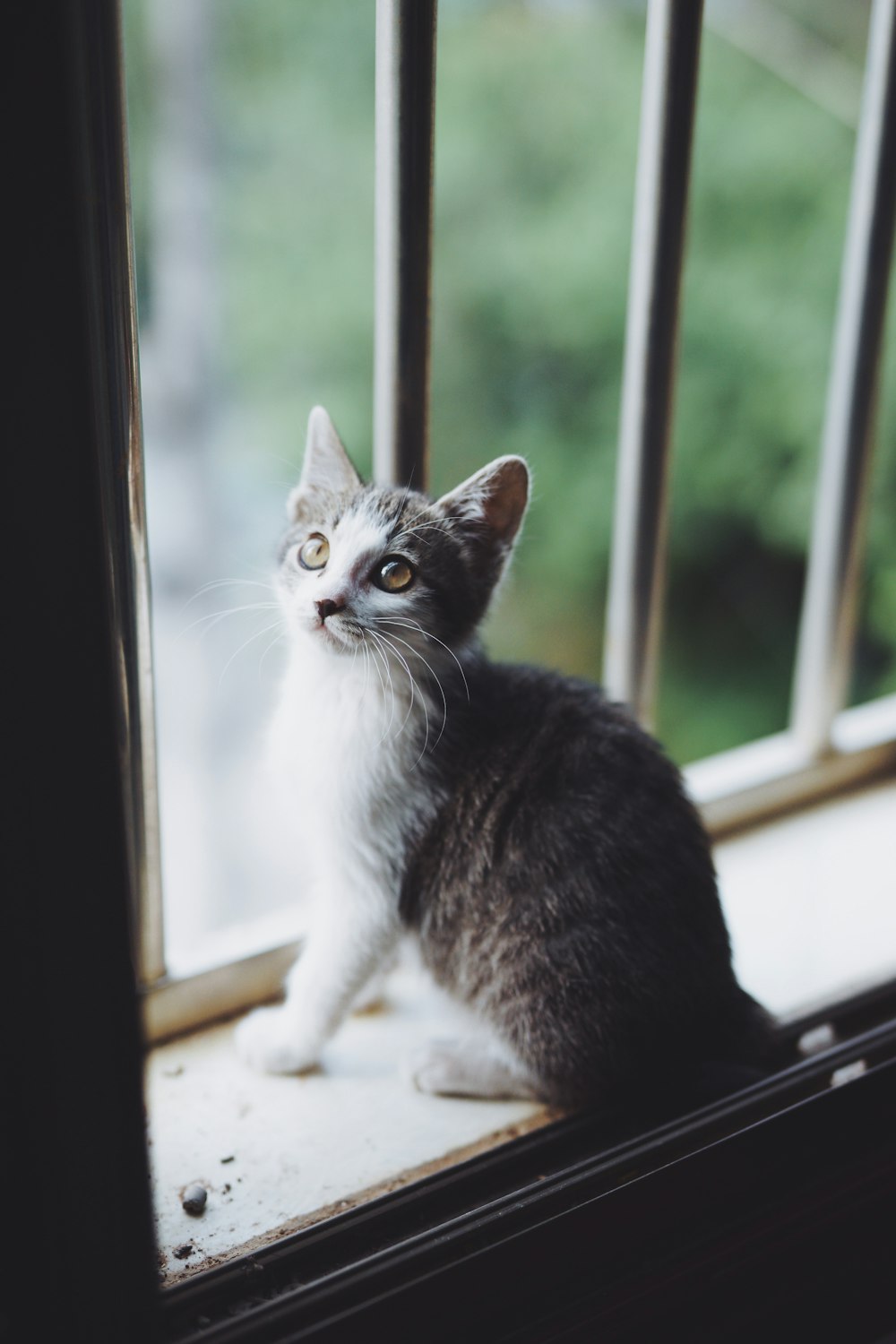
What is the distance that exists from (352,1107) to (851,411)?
1.05 metres

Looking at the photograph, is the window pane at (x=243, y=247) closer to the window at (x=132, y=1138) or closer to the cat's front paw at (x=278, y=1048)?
the cat's front paw at (x=278, y=1048)

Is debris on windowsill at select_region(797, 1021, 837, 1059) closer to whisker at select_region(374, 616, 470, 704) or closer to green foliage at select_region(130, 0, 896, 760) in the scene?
whisker at select_region(374, 616, 470, 704)

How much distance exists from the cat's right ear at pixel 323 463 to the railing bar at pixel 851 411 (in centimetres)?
73

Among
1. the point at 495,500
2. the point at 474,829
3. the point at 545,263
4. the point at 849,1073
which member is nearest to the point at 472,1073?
the point at 474,829

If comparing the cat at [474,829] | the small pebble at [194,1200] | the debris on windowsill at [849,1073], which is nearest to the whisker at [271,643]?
the cat at [474,829]

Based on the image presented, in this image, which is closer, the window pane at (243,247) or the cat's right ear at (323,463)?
the cat's right ear at (323,463)

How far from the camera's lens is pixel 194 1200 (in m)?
0.92

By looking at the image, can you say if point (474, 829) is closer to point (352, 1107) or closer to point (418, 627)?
point (418, 627)

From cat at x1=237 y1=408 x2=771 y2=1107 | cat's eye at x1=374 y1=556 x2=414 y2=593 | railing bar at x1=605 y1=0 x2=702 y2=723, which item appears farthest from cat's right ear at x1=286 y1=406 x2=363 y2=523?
railing bar at x1=605 y1=0 x2=702 y2=723

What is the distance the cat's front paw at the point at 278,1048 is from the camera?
3.51 feet

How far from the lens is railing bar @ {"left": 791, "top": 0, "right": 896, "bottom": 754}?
1271mm

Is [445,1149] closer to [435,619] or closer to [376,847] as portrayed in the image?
[376,847]

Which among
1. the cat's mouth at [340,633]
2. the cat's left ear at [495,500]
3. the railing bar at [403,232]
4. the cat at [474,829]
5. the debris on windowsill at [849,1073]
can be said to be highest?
the railing bar at [403,232]

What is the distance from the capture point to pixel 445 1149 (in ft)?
3.30
